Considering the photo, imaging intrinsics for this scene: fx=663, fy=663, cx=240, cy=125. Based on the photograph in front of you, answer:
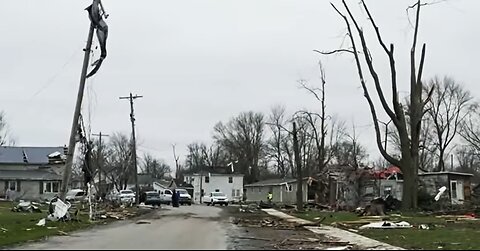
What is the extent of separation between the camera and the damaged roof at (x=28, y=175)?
7706 centimetres

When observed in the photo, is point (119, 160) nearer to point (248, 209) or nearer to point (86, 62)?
point (248, 209)

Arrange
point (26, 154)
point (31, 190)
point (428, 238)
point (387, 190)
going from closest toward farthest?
point (428, 238) < point (387, 190) < point (31, 190) < point (26, 154)

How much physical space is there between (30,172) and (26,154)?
4342 millimetres

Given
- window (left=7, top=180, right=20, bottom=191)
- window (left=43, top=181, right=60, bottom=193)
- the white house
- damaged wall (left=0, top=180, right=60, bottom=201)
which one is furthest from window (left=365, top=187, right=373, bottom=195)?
the white house

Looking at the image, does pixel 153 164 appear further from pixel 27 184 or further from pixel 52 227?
pixel 52 227

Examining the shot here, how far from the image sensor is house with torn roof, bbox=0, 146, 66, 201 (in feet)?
250

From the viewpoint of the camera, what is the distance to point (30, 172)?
3130 inches

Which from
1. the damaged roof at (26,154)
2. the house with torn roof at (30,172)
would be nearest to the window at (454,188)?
the house with torn roof at (30,172)

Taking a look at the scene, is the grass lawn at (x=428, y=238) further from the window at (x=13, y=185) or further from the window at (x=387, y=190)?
the window at (x=13, y=185)

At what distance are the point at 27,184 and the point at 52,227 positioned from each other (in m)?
53.0

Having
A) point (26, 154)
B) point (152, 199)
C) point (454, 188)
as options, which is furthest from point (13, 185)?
point (454, 188)

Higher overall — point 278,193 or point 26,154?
point 26,154

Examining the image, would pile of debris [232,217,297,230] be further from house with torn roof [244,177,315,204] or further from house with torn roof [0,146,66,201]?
house with torn roof [0,146,66,201]

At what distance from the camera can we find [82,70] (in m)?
33.0
